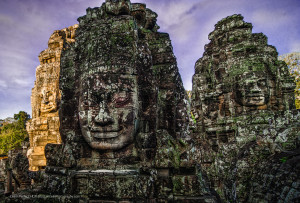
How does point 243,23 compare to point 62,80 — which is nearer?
point 62,80

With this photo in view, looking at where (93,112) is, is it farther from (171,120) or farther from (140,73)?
(171,120)

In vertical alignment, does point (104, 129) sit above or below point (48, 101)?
below

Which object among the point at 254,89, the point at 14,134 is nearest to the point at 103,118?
the point at 254,89

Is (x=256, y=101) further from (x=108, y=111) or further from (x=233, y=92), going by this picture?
(x=108, y=111)

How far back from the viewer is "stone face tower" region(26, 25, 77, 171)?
9648 millimetres

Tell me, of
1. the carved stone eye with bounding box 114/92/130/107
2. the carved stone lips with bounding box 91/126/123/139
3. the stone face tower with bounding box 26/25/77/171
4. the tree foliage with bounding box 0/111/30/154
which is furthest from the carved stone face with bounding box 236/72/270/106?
the tree foliage with bounding box 0/111/30/154

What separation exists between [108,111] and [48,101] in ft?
27.7

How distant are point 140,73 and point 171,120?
1.05 m

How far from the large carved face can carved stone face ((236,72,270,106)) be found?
596 cm

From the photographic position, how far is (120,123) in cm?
304

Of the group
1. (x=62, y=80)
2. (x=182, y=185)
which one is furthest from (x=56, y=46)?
(x=182, y=185)

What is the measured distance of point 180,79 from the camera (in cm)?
373

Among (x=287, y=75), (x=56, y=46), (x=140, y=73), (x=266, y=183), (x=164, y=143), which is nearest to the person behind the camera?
(x=266, y=183)

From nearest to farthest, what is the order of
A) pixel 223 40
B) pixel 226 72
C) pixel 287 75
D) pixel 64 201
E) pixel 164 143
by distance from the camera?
pixel 64 201 < pixel 164 143 < pixel 287 75 < pixel 226 72 < pixel 223 40
